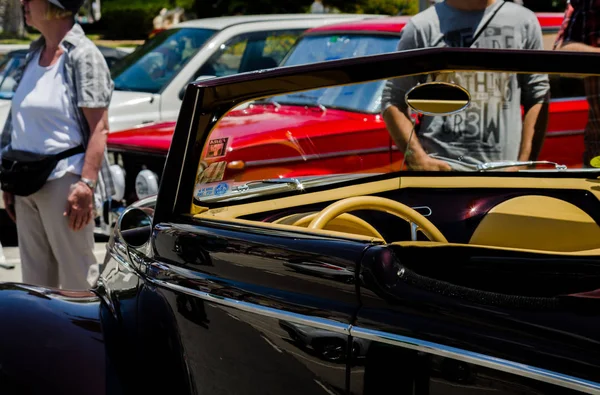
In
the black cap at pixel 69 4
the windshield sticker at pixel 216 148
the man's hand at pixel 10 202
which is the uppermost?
the black cap at pixel 69 4

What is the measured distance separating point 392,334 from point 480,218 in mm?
1227

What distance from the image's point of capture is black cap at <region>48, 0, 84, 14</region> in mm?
3654

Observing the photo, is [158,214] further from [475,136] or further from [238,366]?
[475,136]

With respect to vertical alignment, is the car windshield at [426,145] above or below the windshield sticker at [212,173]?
below

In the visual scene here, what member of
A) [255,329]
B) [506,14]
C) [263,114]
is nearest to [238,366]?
[255,329]

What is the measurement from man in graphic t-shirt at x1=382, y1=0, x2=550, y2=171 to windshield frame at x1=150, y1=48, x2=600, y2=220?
200 mm

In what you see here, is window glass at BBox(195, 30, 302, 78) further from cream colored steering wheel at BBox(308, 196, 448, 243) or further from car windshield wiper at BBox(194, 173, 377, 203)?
cream colored steering wheel at BBox(308, 196, 448, 243)

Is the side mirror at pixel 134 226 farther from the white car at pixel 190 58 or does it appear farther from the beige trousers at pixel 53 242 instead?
the white car at pixel 190 58

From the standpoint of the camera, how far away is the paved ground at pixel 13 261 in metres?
5.81

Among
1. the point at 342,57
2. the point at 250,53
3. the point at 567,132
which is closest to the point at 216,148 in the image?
the point at 567,132

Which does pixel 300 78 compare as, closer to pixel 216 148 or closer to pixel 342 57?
pixel 216 148

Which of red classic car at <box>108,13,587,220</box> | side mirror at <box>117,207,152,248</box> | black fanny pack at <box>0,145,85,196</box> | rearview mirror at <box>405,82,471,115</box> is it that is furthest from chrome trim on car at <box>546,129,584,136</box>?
rearview mirror at <box>405,82,471,115</box>

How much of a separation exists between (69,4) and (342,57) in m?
2.64

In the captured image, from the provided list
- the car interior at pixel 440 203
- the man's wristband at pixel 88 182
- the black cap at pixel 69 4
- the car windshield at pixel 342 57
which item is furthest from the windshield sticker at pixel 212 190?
the car windshield at pixel 342 57
